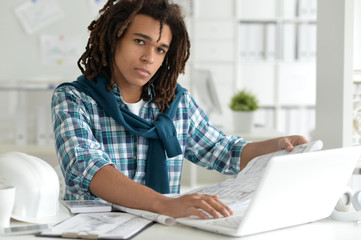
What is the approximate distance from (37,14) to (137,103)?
Answer: 3601 millimetres

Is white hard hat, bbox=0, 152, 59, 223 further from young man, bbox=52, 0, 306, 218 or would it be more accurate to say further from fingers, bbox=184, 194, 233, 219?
fingers, bbox=184, 194, 233, 219

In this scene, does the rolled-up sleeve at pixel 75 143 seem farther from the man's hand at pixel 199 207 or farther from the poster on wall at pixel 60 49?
the poster on wall at pixel 60 49

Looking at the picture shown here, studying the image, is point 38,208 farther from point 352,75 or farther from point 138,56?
point 352,75

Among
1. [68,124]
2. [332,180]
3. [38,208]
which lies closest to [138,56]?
[68,124]

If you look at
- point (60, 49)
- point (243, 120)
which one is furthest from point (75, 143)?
point (60, 49)

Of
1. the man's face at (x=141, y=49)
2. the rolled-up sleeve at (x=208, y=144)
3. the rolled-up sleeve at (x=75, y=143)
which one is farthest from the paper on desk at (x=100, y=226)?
the rolled-up sleeve at (x=208, y=144)

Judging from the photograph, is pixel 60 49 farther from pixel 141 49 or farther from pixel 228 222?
pixel 228 222

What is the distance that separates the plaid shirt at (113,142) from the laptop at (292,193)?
335 millimetres

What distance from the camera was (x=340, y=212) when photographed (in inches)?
44.8

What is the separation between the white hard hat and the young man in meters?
0.18

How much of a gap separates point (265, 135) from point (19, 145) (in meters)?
1.43

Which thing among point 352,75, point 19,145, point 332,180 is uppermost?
point 352,75

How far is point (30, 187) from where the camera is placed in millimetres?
1074

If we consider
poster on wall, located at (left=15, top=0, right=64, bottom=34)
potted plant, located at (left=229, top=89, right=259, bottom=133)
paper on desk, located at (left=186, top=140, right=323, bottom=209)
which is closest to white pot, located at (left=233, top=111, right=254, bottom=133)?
potted plant, located at (left=229, top=89, right=259, bottom=133)
